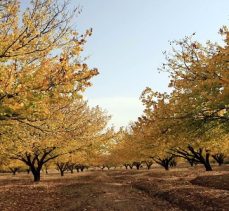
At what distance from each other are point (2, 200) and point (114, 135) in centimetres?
1371

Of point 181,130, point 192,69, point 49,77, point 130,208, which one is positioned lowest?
point 130,208

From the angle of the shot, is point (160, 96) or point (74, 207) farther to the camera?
point (160, 96)

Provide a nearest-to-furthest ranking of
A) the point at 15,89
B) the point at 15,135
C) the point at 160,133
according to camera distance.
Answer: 1. the point at 15,89
2. the point at 15,135
3. the point at 160,133

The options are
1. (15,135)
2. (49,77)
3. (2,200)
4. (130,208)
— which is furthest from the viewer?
(2,200)

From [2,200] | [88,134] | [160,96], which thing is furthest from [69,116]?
[160,96]

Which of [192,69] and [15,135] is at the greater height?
[192,69]

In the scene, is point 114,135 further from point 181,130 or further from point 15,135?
point 15,135

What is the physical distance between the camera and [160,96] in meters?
16.1

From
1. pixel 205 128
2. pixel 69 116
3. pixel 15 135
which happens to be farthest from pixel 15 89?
pixel 69 116

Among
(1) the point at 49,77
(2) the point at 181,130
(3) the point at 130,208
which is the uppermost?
(1) the point at 49,77

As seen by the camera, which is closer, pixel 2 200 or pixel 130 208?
pixel 130 208

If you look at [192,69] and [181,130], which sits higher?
→ [192,69]

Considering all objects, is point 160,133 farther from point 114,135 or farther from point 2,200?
point 114,135

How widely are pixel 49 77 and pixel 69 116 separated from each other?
68.4ft
